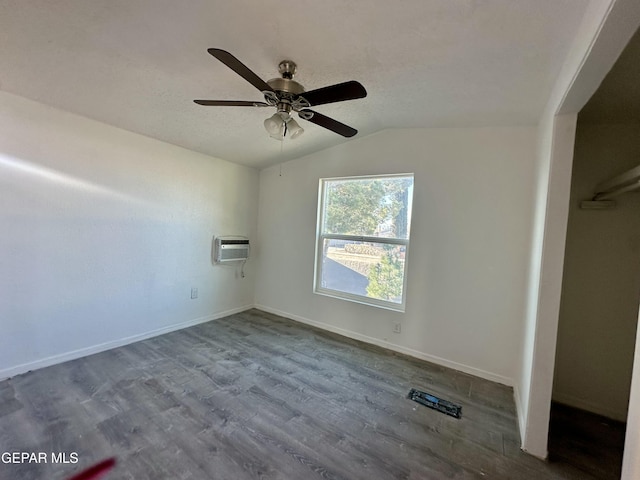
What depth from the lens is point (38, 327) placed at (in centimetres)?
241

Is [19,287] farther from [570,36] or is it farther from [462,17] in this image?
[570,36]

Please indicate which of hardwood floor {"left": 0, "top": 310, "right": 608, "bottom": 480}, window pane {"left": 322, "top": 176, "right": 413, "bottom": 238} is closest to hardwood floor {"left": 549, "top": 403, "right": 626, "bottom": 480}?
hardwood floor {"left": 0, "top": 310, "right": 608, "bottom": 480}

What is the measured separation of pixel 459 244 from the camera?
2740 millimetres

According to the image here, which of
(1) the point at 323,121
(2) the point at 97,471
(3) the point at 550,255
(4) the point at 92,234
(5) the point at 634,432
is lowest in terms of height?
(2) the point at 97,471

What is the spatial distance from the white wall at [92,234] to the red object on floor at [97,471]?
4.86ft

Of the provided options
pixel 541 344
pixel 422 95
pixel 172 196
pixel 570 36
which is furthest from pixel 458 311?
pixel 172 196

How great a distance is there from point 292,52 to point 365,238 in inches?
83.7

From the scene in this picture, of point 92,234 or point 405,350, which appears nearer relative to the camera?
point 92,234

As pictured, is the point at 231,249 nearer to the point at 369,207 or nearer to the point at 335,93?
the point at 369,207

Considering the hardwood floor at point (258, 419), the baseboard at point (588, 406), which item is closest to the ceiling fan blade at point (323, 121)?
the hardwood floor at point (258, 419)

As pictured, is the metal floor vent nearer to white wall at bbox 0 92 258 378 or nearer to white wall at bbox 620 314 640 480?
white wall at bbox 620 314 640 480

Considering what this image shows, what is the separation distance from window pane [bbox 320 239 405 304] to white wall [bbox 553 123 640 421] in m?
1.43

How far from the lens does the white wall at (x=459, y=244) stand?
2514 mm

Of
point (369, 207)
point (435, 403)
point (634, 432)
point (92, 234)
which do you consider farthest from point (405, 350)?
point (92, 234)
